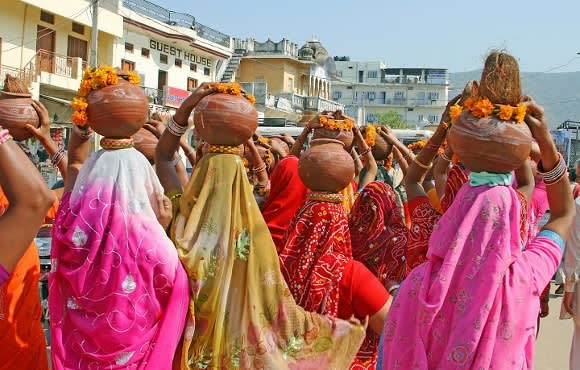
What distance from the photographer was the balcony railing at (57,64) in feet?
84.2

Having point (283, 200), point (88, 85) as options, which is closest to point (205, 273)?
point (88, 85)

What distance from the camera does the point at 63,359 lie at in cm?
341

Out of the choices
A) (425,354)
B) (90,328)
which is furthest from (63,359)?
(425,354)

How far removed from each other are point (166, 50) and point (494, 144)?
33.7m

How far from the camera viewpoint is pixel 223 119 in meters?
3.67

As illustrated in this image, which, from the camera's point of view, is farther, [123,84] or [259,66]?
[259,66]

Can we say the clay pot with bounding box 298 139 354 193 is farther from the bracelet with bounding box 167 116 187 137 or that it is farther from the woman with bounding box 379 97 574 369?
the woman with bounding box 379 97 574 369

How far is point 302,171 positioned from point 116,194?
3.17 feet

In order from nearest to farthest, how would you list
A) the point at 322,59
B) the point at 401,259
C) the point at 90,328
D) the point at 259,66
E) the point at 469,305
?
the point at 469,305 < the point at 90,328 < the point at 401,259 < the point at 259,66 < the point at 322,59

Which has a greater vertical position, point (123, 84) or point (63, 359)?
point (123, 84)

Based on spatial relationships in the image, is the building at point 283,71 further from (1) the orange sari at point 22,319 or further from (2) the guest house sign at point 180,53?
(1) the orange sari at point 22,319

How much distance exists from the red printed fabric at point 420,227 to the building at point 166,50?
26.0 m

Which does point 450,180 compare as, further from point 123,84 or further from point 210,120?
point 123,84

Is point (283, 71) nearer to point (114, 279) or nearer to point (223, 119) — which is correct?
point (223, 119)
